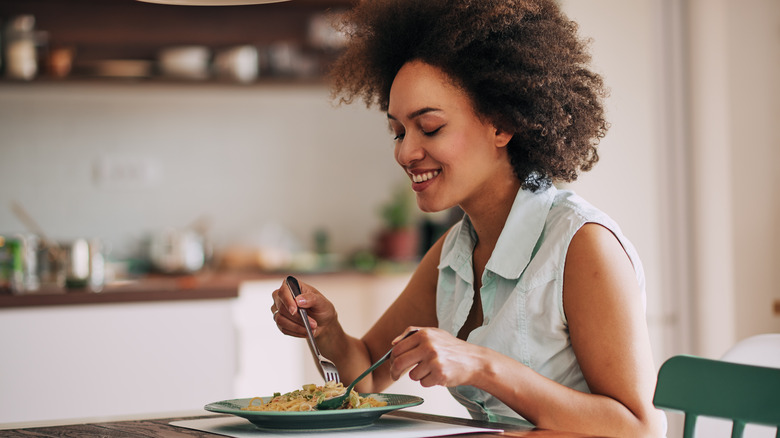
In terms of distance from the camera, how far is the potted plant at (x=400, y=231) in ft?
14.2

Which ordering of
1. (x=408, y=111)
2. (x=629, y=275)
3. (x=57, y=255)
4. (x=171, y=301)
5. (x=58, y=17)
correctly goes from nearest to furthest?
(x=629, y=275) → (x=408, y=111) → (x=171, y=301) → (x=57, y=255) → (x=58, y=17)

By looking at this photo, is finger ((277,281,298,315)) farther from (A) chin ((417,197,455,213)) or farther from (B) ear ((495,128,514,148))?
(B) ear ((495,128,514,148))

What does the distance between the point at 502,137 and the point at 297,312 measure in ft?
1.59

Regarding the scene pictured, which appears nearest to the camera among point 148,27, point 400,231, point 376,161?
point 148,27

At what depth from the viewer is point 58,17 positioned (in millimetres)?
4133

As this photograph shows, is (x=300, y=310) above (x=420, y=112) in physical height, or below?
below

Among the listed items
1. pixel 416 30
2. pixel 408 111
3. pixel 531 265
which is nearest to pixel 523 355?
pixel 531 265

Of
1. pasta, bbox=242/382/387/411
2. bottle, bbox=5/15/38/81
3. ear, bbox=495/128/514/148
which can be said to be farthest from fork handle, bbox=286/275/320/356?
bottle, bbox=5/15/38/81

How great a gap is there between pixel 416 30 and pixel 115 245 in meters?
2.96

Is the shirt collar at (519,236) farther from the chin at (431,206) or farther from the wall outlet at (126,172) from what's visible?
the wall outlet at (126,172)

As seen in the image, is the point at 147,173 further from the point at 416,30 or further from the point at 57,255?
the point at 416,30

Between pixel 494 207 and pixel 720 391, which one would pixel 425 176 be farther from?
pixel 720 391

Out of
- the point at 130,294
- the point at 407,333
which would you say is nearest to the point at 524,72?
the point at 407,333

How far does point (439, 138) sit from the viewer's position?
1.50 m
